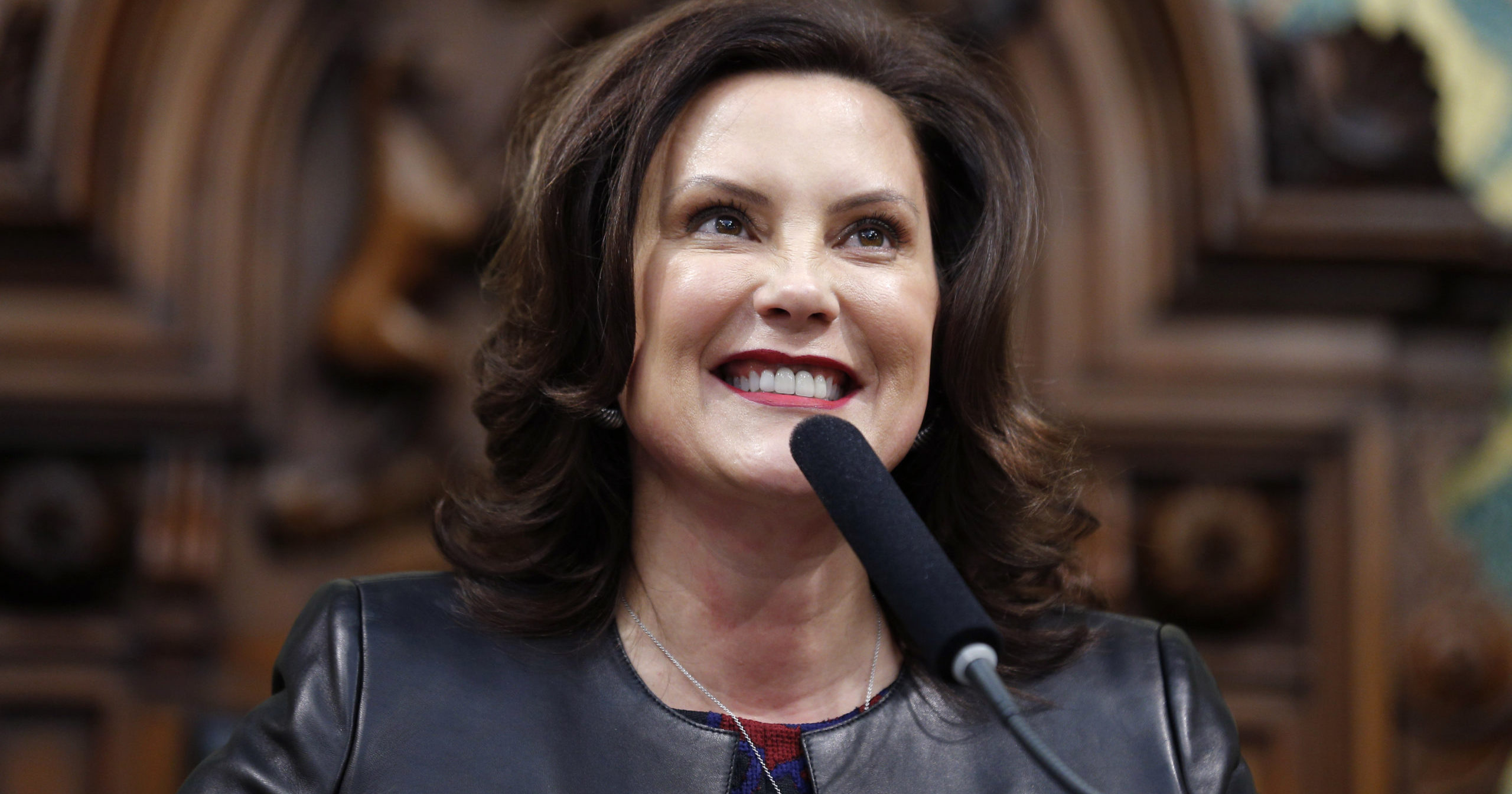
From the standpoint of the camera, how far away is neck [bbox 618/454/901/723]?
4.23 ft

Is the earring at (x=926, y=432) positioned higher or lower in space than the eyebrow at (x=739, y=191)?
lower

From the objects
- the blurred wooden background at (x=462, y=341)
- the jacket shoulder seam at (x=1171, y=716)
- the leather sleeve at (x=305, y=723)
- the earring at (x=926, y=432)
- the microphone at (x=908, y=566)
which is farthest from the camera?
the blurred wooden background at (x=462, y=341)

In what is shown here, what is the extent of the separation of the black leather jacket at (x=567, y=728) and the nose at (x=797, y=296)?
0.35m

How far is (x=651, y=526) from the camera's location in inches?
53.2

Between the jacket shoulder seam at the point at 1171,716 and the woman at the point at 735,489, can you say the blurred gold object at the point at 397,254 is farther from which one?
the jacket shoulder seam at the point at 1171,716

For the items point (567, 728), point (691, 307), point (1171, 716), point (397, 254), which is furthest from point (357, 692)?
point (397, 254)

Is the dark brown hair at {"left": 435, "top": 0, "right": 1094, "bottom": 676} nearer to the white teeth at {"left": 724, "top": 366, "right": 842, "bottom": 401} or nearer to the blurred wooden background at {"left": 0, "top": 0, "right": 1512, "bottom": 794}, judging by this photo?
the white teeth at {"left": 724, "top": 366, "right": 842, "bottom": 401}

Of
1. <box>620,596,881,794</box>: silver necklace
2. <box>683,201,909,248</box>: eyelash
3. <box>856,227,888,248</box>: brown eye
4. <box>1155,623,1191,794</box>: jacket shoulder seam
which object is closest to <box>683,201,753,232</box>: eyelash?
<box>683,201,909,248</box>: eyelash

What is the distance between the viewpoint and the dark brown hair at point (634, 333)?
1293mm

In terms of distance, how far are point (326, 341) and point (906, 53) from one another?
1.23 metres

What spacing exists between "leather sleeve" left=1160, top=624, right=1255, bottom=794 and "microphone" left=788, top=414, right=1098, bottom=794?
38 centimetres

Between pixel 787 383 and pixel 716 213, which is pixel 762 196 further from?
pixel 787 383

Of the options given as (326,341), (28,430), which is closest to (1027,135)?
(326,341)

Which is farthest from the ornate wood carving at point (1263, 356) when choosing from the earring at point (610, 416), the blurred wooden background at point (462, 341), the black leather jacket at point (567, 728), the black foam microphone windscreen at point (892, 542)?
the black foam microphone windscreen at point (892, 542)
